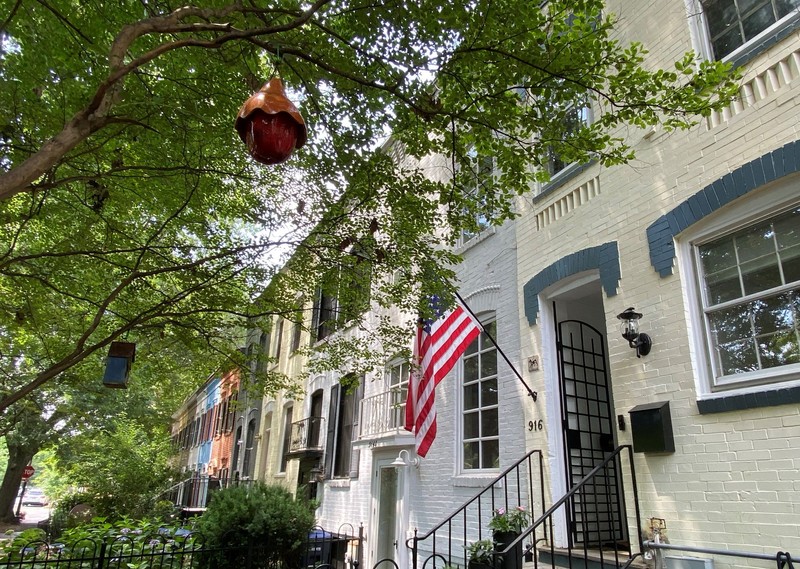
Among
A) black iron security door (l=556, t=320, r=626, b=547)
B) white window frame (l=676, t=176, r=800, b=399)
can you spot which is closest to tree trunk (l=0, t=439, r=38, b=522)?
black iron security door (l=556, t=320, r=626, b=547)

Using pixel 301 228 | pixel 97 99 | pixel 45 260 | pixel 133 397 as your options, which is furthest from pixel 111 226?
pixel 133 397

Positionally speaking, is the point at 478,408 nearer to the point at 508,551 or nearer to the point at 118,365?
the point at 508,551

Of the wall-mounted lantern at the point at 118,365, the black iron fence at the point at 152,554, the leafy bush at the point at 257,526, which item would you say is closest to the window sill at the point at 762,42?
the black iron fence at the point at 152,554

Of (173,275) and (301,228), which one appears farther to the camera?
(173,275)

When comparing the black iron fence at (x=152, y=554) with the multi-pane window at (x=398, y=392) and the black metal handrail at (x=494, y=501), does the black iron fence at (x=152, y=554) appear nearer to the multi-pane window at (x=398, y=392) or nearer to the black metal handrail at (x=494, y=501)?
the black metal handrail at (x=494, y=501)

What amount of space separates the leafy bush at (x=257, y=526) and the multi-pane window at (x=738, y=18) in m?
7.08

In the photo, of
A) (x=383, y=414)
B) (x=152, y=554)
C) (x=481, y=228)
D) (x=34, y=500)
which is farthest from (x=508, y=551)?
(x=34, y=500)

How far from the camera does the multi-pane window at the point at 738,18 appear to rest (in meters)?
4.31

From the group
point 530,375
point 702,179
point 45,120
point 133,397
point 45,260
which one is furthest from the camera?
point 133,397

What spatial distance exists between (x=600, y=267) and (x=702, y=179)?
1235 millimetres

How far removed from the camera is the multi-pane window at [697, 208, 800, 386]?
3850 millimetres

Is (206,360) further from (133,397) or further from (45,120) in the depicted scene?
(133,397)

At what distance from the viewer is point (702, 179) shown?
4.53m

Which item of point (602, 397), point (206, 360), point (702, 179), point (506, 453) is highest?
point (702, 179)
